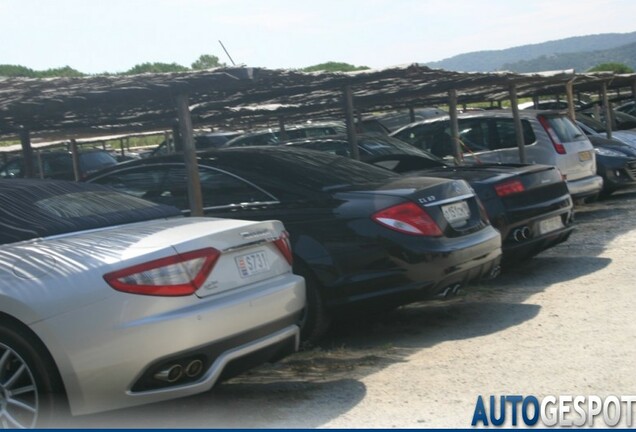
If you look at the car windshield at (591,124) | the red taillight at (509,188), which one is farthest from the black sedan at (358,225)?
the car windshield at (591,124)

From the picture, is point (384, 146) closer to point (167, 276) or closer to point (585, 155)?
point (585, 155)

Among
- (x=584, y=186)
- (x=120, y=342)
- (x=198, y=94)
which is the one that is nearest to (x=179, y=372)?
(x=120, y=342)

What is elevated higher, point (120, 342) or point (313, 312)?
point (120, 342)

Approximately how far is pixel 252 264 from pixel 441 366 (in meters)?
1.65

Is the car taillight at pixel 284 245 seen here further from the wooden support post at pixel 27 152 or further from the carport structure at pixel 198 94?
the wooden support post at pixel 27 152

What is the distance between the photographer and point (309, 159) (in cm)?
766

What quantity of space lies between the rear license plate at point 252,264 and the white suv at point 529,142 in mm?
8261

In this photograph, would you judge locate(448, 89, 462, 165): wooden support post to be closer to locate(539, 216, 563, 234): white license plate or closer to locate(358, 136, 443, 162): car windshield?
locate(358, 136, 443, 162): car windshield

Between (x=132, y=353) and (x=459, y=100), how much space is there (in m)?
15.3

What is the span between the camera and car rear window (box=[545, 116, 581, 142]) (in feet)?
43.1

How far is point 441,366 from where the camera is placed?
20.2ft

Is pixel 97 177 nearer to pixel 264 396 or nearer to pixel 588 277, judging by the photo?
pixel 264 396

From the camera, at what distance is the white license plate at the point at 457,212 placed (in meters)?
7.08

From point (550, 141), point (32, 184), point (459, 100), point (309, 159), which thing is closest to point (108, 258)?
point (32, 184)
